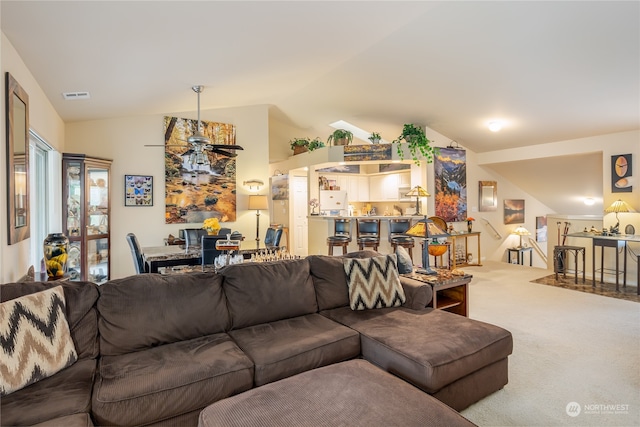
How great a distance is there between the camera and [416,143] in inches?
239

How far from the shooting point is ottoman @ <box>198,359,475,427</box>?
4.35 feet

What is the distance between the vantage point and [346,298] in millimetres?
2818

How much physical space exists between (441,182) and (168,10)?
18.4ft

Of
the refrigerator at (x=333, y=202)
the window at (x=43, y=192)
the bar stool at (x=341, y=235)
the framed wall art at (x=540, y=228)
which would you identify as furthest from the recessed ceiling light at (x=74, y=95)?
the framed wall art at (x=540, y=228)

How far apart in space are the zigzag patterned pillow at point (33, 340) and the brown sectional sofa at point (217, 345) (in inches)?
2.2

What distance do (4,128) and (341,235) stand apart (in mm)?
5059

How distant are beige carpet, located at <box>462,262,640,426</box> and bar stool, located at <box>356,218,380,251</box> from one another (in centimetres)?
192

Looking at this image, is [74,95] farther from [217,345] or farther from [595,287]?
[595,287]

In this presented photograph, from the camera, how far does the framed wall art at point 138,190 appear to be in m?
5.67

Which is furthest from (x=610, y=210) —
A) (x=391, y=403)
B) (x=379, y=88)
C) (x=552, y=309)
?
(x=391, y=403)

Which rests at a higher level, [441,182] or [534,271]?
[441,182]

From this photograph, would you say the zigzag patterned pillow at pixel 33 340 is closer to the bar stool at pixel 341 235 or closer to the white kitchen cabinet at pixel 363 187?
the bar stool at pixel 341 235

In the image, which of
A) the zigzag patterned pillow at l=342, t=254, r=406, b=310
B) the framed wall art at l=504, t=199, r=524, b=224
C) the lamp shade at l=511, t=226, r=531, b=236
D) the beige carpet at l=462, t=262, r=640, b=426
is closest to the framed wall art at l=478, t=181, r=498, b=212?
the framed wall art at l=504, t=199, r=524, b=224

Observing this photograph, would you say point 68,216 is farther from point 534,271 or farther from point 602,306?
point 534,271
